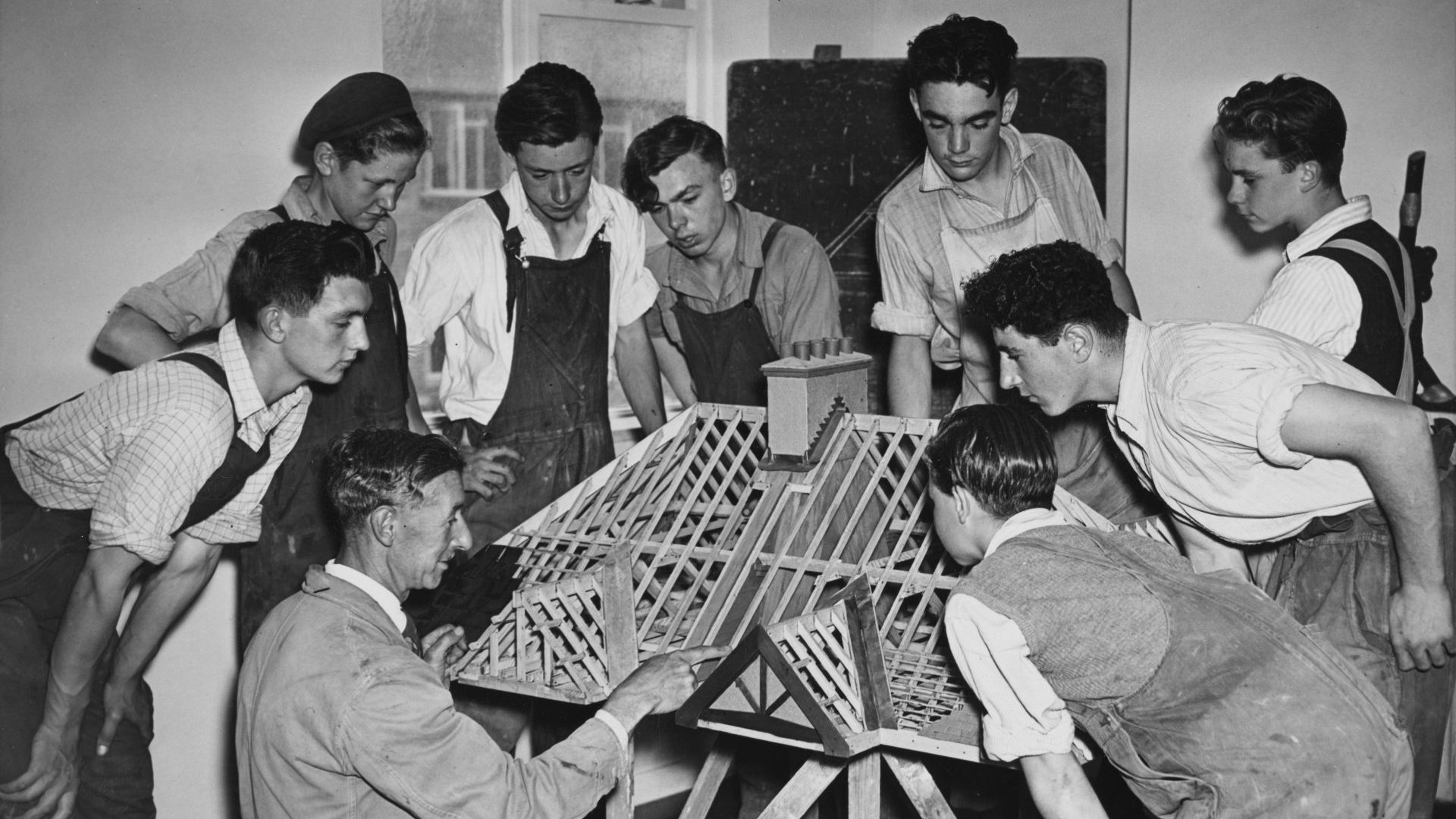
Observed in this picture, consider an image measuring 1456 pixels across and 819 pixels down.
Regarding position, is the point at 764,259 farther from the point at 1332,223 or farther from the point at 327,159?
the point at 1332,223

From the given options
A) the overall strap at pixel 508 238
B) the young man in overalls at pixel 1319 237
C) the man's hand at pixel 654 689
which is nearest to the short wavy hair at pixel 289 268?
the overall strap at pixel 508 238

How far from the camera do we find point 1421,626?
9.72 feet

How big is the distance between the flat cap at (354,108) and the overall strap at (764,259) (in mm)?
1380

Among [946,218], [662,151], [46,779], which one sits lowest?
[46,779]

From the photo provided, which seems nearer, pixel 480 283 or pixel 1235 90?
pixel 480 283

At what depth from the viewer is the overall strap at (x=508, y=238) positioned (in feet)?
15.0

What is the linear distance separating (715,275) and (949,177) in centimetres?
97

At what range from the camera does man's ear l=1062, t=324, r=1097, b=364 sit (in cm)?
301

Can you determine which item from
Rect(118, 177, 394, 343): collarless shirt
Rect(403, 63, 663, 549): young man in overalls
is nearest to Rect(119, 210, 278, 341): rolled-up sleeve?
Rect(118, 177, 394, 343): collarless shirt

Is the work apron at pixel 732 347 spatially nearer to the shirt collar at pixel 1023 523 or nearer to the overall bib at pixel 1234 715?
the shirt collar at pixel 1023 523

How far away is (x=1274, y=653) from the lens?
260 cm

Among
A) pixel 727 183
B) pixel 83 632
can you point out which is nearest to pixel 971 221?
pixel 727 183

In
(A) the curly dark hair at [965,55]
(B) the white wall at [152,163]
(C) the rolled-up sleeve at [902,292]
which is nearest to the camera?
(B) the white wall at [152,163]

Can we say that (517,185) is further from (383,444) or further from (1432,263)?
(1432,263)
